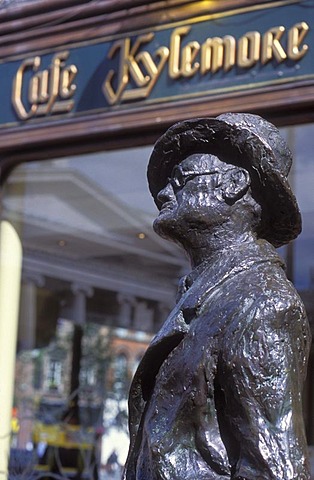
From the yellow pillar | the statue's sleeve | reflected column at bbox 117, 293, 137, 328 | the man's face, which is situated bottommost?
the statue's sleeve

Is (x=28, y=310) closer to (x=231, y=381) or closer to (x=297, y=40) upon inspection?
(x=297, y=40)

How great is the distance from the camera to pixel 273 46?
523 centimetres

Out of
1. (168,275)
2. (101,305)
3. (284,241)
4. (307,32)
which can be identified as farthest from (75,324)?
(284,241)

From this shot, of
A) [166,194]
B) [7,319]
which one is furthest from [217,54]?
[166,194]

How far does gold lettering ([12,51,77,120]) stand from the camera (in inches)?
235

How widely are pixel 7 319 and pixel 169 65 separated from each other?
203 centimetres

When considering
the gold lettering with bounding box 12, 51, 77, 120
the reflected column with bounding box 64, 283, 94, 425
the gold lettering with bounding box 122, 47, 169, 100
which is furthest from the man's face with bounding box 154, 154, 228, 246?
the reflected column with bounding box 64, 283, 94, 425

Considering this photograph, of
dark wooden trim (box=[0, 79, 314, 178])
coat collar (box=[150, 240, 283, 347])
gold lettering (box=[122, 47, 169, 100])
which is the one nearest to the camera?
coat collar (box=[150, 240, 283, 347])

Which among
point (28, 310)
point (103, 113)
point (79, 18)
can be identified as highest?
point (79, 18)

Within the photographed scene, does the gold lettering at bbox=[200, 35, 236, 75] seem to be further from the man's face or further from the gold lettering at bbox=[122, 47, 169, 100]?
the man's face

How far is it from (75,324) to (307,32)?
482 centimetres

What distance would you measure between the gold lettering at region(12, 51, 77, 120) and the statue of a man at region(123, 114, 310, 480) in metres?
3.86

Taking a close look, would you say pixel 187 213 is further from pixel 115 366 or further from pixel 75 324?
pixel 75 324

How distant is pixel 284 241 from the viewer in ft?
7.02
